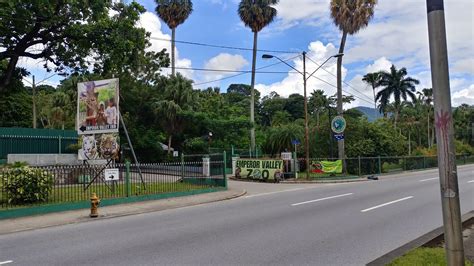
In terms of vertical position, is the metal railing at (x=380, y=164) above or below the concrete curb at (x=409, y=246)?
above

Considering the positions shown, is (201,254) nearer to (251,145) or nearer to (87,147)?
(87,147)

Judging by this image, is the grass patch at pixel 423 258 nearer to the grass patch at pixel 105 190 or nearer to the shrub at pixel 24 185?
the grass patch at pixel 105 190

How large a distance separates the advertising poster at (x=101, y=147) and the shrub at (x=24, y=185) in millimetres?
4279

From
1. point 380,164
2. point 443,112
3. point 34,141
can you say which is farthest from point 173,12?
point 443,112

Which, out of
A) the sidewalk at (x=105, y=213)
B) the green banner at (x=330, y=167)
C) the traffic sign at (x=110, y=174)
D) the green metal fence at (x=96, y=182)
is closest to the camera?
the sidewalk at (x=105, y=213)

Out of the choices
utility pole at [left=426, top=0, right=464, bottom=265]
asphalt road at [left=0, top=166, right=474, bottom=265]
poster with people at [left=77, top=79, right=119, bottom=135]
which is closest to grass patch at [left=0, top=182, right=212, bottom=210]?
poster with people at [left=77, top=79, right=119, bottom=135]

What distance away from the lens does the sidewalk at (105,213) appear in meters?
12.2

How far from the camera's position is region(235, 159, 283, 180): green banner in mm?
30031

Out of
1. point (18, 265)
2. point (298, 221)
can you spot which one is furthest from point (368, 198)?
point (18, 265)

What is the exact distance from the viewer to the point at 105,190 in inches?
713

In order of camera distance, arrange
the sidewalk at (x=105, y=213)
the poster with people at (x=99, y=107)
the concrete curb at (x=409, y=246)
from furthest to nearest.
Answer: the poster with people at (x=99, y=107), the sidewalk at (x=105, y=213), the concrete curb at (x=409, y=246)

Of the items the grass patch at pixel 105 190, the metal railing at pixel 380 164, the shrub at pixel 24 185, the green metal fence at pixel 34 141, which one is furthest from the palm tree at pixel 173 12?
the shrub at pixel 24 185

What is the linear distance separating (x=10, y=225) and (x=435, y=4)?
39.4ft

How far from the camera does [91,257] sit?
7.84 meters
